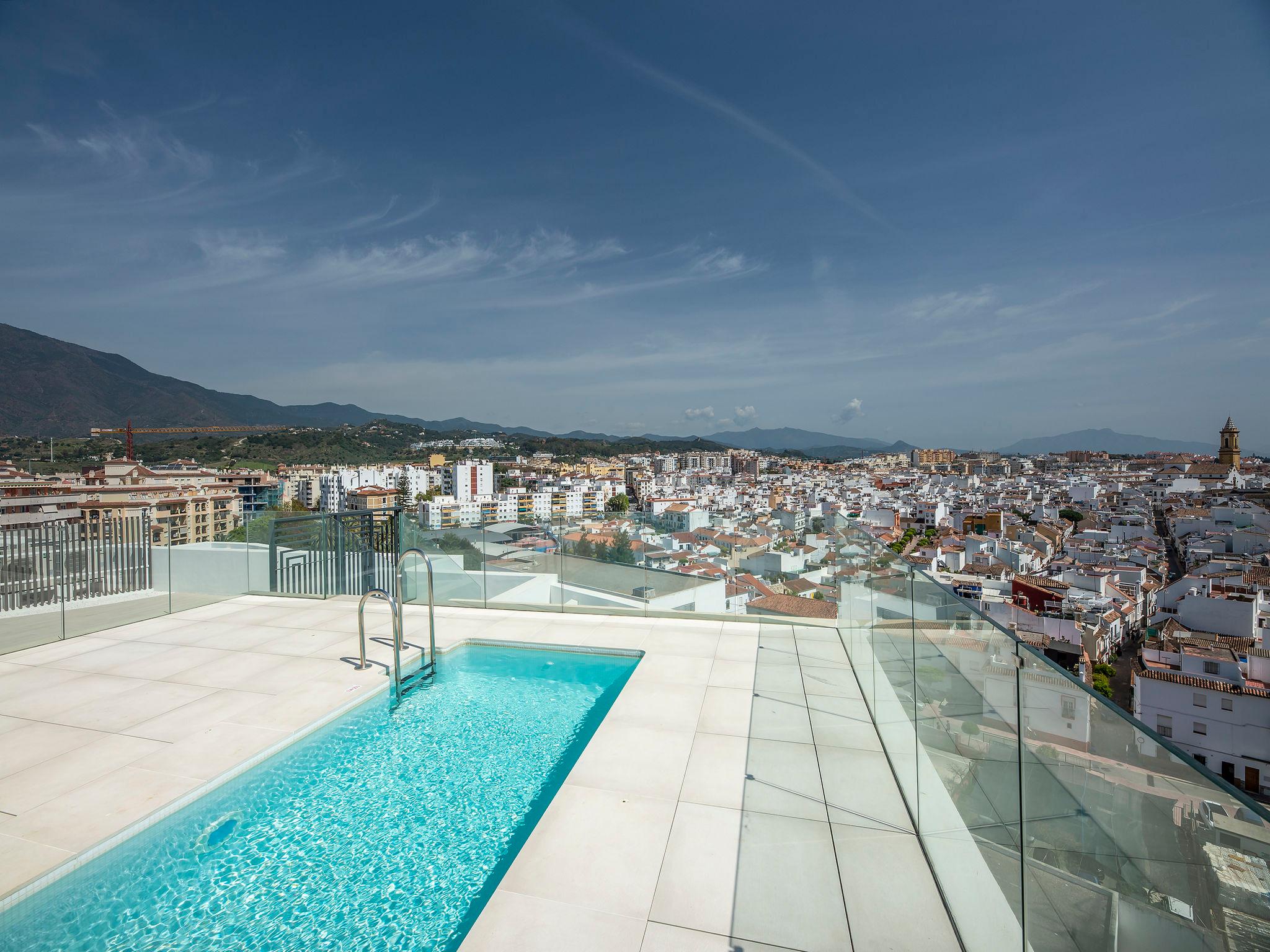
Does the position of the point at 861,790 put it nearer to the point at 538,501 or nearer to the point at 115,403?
the point at 538,501

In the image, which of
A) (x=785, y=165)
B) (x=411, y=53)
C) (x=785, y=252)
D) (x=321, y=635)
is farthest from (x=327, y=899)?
(x=785, y=252)

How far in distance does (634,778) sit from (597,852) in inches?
24.4

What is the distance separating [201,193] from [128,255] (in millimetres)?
6642

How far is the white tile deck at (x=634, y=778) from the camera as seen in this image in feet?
7.14

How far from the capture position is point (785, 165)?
73.5ft

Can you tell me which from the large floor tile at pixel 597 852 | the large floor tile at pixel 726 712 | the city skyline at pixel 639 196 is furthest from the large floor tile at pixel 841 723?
the city skyline at pixel 639 196

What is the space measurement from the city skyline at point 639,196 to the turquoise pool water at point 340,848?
9671 mm

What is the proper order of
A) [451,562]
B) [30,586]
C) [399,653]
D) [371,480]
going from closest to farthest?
1. [399,653]
2. [30,586]
3. [451,562]
4. [371,480]

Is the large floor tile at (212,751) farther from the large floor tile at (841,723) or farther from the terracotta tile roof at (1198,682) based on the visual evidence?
the terracotta tile roof at (1198,682)

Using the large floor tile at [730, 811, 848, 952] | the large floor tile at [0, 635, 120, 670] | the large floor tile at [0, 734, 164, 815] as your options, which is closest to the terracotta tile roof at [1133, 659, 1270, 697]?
the large floor tile at [730, 811, 848, 952]

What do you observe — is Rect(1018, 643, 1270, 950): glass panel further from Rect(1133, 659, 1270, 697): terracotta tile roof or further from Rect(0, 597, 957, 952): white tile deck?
Rect(1133, 659, 1270, 697): terracotta tile roof

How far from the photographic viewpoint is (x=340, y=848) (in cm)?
289

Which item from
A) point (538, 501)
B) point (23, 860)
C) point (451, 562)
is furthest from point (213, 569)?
point (538, 501)

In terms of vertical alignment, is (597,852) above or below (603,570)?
below
